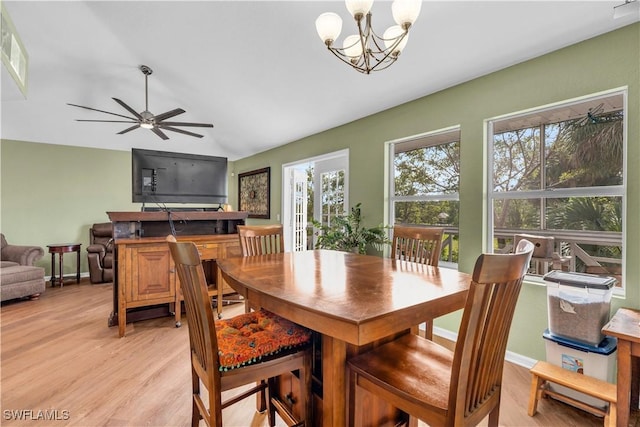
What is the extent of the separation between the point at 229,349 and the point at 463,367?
2.90 ft

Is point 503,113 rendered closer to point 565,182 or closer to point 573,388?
point 565,182

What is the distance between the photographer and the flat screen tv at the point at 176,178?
2.85m

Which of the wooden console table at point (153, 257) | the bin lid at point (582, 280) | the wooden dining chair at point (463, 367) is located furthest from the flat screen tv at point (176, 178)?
the bin lid at point (582, 280)

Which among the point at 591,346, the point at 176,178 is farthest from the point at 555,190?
the point at 176,178

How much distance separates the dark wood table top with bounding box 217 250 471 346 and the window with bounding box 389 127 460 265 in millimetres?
1556

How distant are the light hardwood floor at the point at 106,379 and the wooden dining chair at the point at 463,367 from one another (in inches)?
37.8

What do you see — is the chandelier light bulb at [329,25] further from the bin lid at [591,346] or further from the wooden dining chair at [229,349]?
the bin lid at [591,346]

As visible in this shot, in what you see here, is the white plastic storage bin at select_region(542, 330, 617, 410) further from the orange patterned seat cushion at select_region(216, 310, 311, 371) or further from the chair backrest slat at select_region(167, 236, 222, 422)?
the chair backrest slat at select_region(167, 236, 222, 422)

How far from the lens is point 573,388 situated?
1692 millimetres

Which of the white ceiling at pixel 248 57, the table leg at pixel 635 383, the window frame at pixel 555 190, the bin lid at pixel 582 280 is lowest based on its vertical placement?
the table leg at pixel 635 383

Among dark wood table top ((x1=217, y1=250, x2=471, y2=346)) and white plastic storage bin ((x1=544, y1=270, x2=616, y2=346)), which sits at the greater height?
dark wood table top ((x1=217, y1=250, x2=471, y2=346))

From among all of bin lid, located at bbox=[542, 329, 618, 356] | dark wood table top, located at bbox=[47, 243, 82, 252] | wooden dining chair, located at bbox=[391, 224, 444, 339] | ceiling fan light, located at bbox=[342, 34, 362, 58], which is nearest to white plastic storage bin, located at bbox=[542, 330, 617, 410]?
bin lid, located at bbox=[542, 329, 618, 356]

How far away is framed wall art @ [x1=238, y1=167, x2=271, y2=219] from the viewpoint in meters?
5.54

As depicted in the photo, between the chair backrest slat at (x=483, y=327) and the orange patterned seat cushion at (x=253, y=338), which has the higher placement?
the chair backrest slat at (x=483, y=327)
